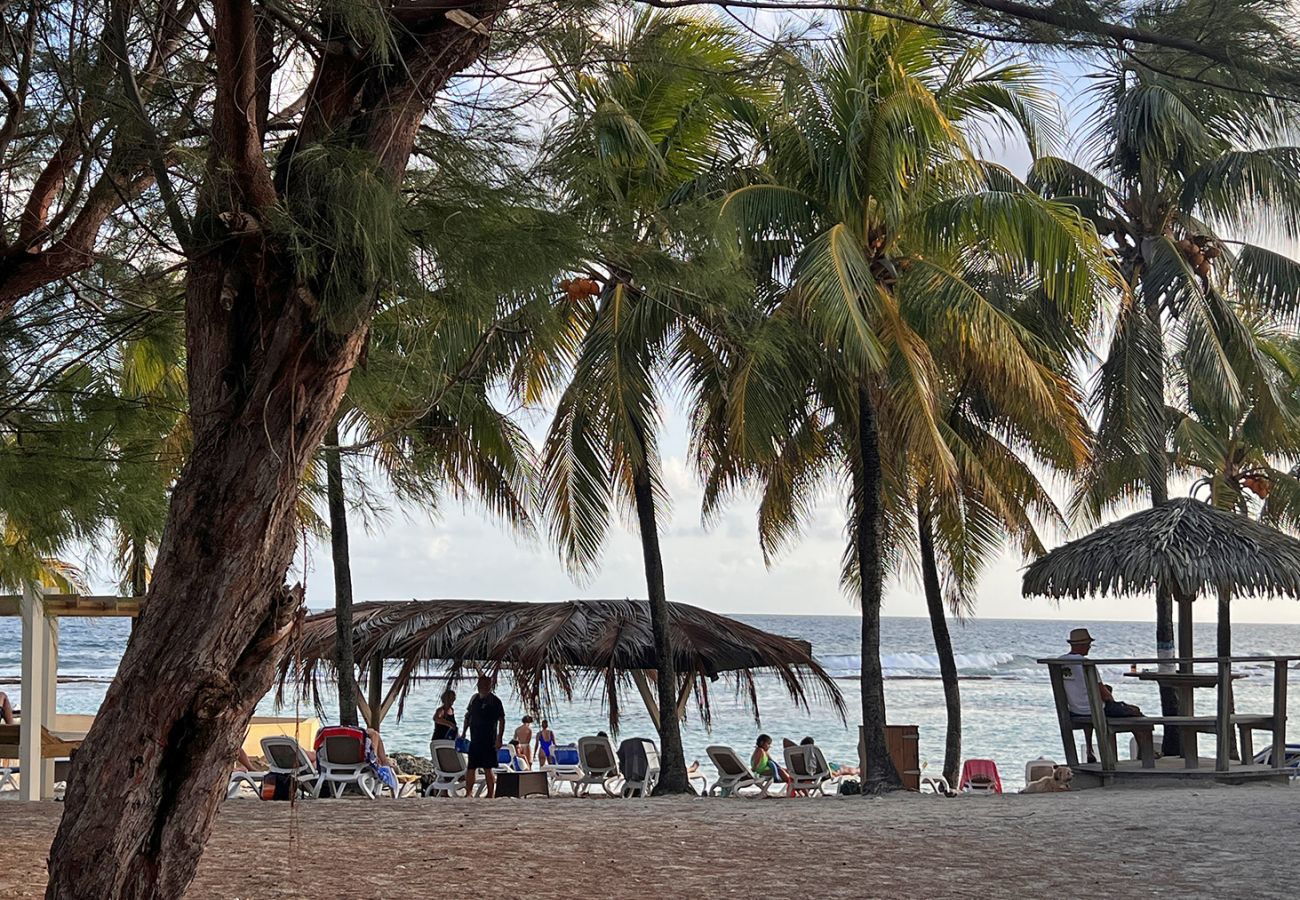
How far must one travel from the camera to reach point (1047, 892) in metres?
5.82

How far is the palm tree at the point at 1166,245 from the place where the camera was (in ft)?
46.7

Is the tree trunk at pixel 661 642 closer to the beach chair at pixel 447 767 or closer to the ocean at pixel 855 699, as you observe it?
the beach chair at pixel 447 767

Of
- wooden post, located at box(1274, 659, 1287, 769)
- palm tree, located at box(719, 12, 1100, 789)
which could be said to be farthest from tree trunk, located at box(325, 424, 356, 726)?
wooden post, located at box(1274, 659, 1287, 769)

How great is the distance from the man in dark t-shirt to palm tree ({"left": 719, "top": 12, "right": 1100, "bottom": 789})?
12.4 ft

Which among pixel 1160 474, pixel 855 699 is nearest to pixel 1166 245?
pixel 1160 474

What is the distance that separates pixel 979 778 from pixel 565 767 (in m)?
5.49

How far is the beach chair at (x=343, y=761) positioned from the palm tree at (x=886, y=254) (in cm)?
501

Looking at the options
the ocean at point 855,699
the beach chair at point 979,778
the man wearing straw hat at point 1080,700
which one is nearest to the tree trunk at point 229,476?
the man wearing straw hat at point 1080,700

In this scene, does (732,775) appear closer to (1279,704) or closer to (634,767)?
(634,767)

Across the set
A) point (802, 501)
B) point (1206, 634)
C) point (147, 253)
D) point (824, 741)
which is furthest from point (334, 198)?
point (1206, 634)

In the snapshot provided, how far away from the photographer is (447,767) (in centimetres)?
1462

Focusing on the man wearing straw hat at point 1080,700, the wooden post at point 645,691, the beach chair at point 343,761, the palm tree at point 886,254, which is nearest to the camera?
the man wearing straw hat at point 1080,700

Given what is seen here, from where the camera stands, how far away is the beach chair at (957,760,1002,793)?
17.4m

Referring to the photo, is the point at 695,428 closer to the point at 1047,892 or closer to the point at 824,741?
the point at 1047,892
